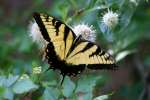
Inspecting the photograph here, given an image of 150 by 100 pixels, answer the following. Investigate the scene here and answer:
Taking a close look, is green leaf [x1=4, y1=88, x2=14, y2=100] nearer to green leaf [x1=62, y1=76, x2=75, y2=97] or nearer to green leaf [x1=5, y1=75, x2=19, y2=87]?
green leaf [x1=5, y1=75, x2=19, y2=87]

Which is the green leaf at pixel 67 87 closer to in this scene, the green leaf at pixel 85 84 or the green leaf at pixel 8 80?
the green leaf at pixel 85 84

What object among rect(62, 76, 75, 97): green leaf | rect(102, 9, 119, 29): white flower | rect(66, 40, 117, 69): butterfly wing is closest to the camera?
rect(66, 40, 117, 69): butterfly wing

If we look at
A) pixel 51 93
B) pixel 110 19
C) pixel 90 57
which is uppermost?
pixel 110 19

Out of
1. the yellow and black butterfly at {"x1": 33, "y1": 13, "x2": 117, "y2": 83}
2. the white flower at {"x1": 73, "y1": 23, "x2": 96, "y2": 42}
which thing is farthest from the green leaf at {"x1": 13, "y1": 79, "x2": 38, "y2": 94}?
the white flower at {"x1": 73, "y1": 23, "x2": 96, "y2": 42}

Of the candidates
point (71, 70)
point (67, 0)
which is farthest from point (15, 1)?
point (71, 70)

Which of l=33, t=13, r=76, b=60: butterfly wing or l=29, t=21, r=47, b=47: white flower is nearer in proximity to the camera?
l=33, t=13, r=76, b=60: butterfly wing

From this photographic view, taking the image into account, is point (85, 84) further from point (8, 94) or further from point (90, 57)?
point (8, 94)

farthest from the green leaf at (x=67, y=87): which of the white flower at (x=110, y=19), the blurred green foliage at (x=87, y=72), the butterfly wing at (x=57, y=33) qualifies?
the white flower at (x=110, y=19)

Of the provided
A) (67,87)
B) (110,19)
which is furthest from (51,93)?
(110,19)
